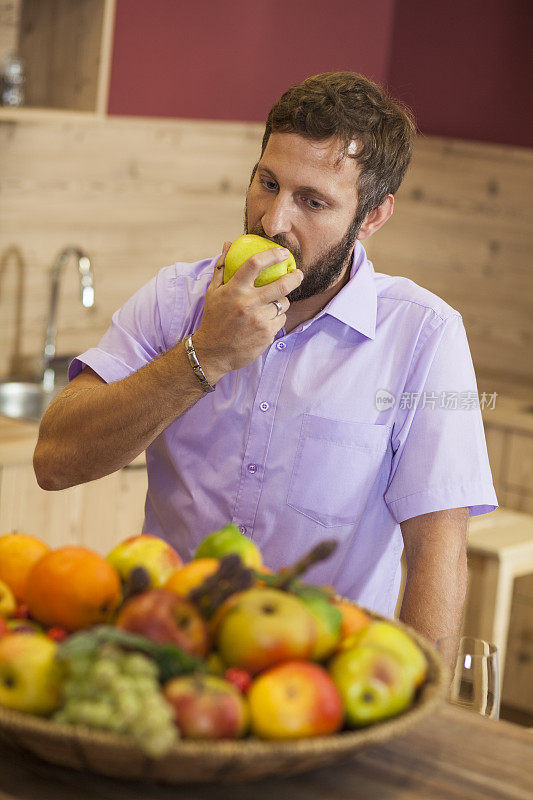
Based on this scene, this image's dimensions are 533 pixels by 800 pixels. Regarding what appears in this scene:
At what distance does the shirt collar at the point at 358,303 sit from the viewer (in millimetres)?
1709

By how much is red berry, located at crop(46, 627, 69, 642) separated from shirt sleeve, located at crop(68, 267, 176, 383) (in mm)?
805

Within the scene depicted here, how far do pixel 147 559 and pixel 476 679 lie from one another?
16.3 inches

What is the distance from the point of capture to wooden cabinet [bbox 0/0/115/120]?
2.98 meters

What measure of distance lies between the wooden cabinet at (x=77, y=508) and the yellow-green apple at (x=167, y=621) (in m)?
1.92

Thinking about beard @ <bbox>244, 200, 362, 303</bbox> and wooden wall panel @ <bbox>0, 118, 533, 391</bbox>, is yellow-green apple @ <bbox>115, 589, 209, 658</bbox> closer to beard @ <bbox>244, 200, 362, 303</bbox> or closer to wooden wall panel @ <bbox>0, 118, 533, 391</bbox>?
beard @ <bbox>244, 200, 362, 303</bbox>

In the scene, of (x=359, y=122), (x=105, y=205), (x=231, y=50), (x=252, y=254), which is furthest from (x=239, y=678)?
(x=231, y=50)

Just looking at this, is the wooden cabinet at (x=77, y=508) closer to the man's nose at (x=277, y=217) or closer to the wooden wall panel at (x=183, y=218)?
the wooden wall panel at (x=183, y=218)

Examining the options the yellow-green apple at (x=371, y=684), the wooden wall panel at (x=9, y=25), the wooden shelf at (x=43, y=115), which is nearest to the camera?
the yellow-green apple at (x=371, y=684)

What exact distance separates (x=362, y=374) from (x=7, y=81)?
1808 mm

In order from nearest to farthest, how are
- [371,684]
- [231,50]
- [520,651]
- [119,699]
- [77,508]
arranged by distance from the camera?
[119,699] < [371,684] < [77,508] < [520,651] < [231,50]

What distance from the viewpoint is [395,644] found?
0.93 metres

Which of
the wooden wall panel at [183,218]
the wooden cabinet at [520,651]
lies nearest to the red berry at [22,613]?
the wooden wall panel at [183,218]

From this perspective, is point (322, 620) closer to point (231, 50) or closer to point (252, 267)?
point (252, 267)

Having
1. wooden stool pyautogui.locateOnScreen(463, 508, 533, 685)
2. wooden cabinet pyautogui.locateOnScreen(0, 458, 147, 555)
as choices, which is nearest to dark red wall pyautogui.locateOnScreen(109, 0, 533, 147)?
wooden cabinet pyautogui.locateOnScreen(0, 458, 147, 555)
